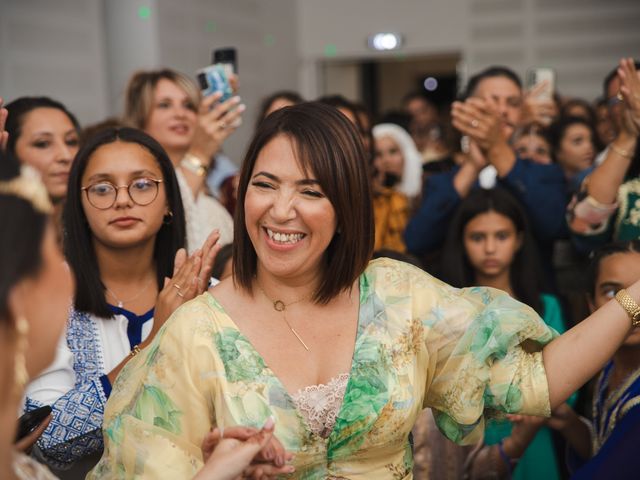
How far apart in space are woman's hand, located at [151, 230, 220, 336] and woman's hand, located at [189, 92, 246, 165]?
3.82 feet

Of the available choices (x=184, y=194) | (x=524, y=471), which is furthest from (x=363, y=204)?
(x=524, y=471)

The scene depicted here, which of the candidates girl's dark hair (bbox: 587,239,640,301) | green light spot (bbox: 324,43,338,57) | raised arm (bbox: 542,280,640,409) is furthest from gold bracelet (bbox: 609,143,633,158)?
green light spot (bbox: 324,43,338,57)

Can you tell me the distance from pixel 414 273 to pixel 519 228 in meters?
1.43

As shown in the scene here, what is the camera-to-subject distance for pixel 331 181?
5.53ft

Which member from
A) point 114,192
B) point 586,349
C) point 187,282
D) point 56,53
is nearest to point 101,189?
point 114,192

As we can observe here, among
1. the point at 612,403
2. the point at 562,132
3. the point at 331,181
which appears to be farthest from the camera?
the point at 562,132

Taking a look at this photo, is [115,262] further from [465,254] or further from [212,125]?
[465,254]

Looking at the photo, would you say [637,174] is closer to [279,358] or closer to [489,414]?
[489,414]

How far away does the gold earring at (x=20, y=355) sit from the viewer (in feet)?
3.51

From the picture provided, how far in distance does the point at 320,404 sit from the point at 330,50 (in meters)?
7.02

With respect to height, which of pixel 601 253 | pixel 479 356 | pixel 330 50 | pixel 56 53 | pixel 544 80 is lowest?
pixel 479 356

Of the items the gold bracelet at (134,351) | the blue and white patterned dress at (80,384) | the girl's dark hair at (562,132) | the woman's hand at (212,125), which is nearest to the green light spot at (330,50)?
the girl's dark hair at (562,132)

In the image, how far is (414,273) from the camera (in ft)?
5.97

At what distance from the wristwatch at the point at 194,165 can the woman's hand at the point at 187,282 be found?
43.6 inches
